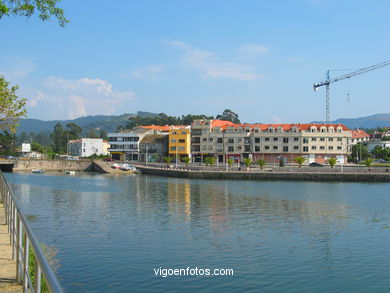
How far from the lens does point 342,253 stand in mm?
27891

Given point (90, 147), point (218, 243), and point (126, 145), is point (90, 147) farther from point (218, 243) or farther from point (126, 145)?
point (218, 243)

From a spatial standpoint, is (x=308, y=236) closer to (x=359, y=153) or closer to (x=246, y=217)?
(x=246, y=217)

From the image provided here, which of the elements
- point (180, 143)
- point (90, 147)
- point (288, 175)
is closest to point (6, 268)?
point (288, 175)

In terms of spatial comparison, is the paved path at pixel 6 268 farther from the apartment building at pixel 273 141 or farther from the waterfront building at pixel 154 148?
the waterfront building at pixel 154 148

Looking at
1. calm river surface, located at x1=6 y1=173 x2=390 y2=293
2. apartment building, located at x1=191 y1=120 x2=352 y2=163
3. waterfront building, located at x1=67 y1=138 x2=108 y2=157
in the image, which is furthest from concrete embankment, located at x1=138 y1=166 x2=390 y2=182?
waterfront building, located at x1=67 y1=138 x2=108 y2=157

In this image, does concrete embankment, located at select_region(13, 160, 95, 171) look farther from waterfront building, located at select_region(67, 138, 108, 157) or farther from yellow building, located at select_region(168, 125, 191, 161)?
waterfront building, located at select_region(67, 138, 108, 157)

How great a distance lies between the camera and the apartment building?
119875 millimetres

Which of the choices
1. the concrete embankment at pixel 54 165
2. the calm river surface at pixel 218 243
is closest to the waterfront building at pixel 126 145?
the concrete embankment at pixel 54 165

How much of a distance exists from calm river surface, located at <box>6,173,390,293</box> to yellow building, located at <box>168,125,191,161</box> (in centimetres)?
7422

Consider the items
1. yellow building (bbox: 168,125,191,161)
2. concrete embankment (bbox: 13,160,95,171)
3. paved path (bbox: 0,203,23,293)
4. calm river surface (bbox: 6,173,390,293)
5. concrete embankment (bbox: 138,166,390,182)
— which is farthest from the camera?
yellow building (bbox: 168,125,191,161)

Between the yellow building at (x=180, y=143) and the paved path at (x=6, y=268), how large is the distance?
112 m

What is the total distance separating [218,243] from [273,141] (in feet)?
310

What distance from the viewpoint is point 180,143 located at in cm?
12862

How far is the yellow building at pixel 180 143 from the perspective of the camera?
128250 millimetres
